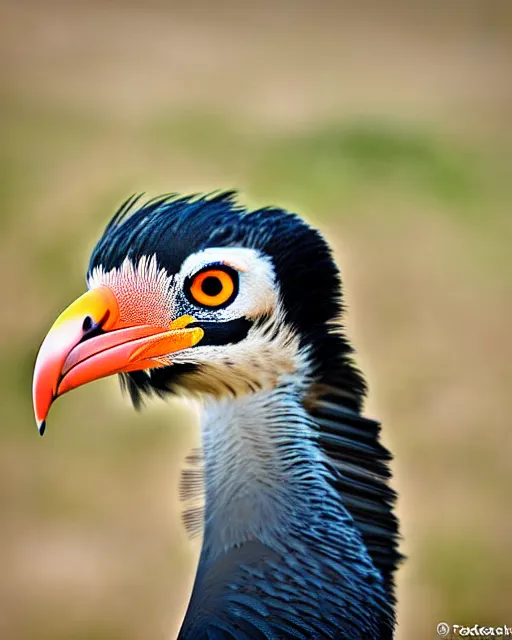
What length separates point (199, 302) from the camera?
0.97 metres

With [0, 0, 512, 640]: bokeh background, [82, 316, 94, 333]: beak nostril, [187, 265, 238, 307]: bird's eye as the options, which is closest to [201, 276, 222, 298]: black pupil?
[187, 265, 238, 307]: bird's eye

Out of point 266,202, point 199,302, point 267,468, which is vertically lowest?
point 267,468

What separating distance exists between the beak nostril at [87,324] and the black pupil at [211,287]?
124 millimetres

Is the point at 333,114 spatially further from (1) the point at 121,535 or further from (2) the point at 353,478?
(2) the point at 353,478

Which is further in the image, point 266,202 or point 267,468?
point 266,202

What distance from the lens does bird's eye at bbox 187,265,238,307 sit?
0.97m

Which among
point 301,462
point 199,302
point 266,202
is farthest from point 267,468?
point 266,202

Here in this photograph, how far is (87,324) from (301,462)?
29cm

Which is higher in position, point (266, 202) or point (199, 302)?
point (266, 202)

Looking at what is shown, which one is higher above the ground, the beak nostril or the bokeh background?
the bokeh background

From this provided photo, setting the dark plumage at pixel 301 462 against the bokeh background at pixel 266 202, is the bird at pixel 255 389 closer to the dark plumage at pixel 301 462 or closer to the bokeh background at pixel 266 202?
the dark plumage at pixel 301 462

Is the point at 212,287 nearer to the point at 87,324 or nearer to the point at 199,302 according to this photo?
the point at 199,302

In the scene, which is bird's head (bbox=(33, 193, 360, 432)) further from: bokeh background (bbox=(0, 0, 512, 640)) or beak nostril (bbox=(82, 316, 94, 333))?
bokeh background (bbox=(0, 0, 512, 640))

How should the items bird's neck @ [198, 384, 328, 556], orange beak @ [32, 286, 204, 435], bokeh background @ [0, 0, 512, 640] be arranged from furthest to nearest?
bokeh background @ [0, 0, 512, 640]
bird's neck @ [198, 384, 328, 556]
orange beak @ [32, 286, 204, 435]
